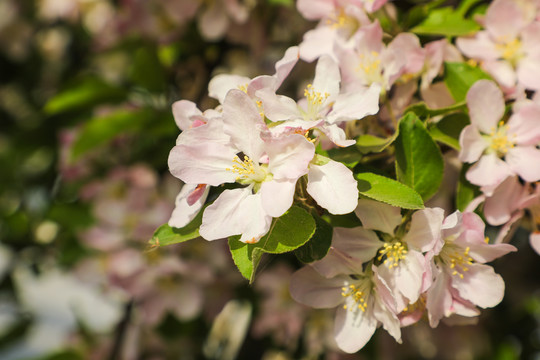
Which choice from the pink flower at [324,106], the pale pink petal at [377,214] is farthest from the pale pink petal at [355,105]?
the pale pink petal at [377,214]

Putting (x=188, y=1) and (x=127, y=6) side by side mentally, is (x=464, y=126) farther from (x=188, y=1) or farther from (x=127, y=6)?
(x=127, y=6)

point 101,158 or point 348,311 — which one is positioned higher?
point 348,311

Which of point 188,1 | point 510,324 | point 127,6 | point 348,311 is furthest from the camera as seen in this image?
point 510,324

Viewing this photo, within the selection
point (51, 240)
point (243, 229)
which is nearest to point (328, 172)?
point (243, 229)

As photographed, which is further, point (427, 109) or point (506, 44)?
point (506, 44)

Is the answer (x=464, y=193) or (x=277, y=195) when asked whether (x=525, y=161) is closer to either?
(x=464, y=193)

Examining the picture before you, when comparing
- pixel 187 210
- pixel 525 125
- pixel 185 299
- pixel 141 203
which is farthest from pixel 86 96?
pixel 525 125
